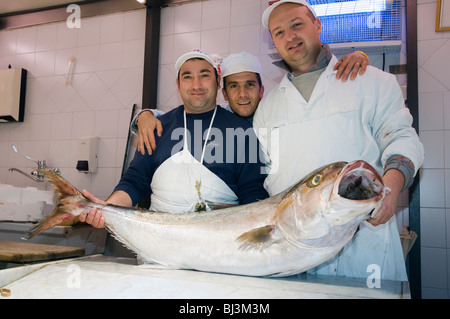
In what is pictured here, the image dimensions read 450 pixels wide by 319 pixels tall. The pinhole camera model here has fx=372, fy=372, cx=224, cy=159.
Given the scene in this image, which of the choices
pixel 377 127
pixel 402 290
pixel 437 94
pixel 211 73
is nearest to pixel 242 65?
pixel 211 73

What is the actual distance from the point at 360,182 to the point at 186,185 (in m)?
1.03

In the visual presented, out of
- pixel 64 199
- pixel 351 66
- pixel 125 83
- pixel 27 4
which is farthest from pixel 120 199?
pixel 27 4

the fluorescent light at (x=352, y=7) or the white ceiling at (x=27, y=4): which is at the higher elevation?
the white ceiling at (x=27, y=4)

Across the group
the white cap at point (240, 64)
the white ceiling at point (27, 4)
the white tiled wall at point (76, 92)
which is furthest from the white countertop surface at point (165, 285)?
the white ceiling at point (27, 4)

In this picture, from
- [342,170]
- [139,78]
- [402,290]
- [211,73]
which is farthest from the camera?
[139,78]

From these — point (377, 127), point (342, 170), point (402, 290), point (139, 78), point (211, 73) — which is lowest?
point (402, 290)

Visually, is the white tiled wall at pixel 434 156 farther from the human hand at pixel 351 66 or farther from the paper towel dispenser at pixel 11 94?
the paper towel dispenser at pixel 11 94

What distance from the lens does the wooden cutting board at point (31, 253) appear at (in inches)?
80.5

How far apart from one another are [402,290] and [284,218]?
478mm

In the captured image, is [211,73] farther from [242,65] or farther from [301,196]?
[301,196]

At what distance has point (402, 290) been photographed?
131 cm

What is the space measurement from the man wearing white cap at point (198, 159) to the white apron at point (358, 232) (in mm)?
218

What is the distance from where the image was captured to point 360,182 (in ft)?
4.24

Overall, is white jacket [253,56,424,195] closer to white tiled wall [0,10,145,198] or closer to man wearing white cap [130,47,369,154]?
man wearing white cap [130,47,369,154]
